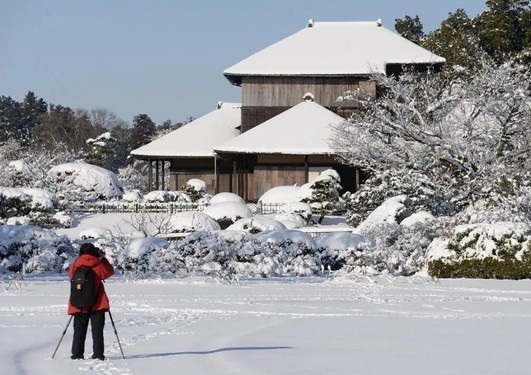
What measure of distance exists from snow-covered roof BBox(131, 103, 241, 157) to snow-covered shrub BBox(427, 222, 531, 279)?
3209 centimetres

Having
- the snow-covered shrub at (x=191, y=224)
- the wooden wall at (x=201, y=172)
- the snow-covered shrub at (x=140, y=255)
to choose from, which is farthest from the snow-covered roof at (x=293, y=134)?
the snow-covered shrub at (x=140, y=255)

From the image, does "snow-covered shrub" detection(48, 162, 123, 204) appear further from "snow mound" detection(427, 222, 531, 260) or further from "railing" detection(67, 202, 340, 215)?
"snow mound" detection(427, 222, 531, 260)

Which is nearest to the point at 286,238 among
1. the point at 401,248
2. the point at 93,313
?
the point at 401,248

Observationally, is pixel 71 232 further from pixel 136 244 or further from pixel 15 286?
pixel 15 286

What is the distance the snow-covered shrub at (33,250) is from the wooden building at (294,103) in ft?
73.1

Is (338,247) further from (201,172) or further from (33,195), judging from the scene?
(201,172)

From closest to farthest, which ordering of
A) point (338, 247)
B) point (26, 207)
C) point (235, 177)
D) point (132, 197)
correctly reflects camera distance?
point (338, 247) < point (26, 207) < point (132, 197) < point (235, 177)

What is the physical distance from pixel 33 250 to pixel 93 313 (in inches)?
586

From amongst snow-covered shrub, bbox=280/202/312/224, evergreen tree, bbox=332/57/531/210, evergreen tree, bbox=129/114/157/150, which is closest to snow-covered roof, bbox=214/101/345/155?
snow-covered shrub, bbox=280/202/312/224

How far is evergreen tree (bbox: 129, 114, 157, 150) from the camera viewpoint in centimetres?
11500

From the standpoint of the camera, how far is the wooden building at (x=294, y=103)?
163ft

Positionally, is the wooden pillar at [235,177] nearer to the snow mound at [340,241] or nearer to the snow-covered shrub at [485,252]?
the snow mound at [340,241]

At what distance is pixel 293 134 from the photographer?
1966 inches

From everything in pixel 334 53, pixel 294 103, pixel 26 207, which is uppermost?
pixel 334 53
